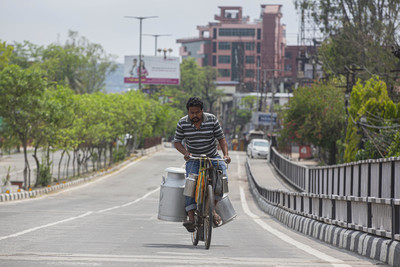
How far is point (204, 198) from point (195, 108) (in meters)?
1.20

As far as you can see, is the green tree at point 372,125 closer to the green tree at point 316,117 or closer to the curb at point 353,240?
the curb at point 353,240

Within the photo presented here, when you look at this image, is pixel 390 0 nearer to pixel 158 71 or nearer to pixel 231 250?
pixel 231 250

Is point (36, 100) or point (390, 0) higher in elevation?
point (390, 0)

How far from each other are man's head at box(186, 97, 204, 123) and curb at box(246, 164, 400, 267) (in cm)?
276

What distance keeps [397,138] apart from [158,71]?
98.7 metres

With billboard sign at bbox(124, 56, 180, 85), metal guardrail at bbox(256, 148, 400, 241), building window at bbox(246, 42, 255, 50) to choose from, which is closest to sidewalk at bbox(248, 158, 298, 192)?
metal guardrail at bbox(256, 148, 400, 241)

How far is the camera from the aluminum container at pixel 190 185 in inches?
415

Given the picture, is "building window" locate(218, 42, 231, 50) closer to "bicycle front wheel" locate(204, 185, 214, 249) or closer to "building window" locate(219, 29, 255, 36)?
"building window" locate(219, 29, 255, 36)

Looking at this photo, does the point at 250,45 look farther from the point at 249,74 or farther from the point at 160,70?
the point at 160,70

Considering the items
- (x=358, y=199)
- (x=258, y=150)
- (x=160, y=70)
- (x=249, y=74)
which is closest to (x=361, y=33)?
(x=258, y=150)

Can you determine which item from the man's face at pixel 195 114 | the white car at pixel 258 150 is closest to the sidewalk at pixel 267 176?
the white car at pixel 258 150

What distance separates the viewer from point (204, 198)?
10.4 metres

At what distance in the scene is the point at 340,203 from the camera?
13.5m

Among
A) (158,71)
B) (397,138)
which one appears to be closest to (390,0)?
(397,138)
